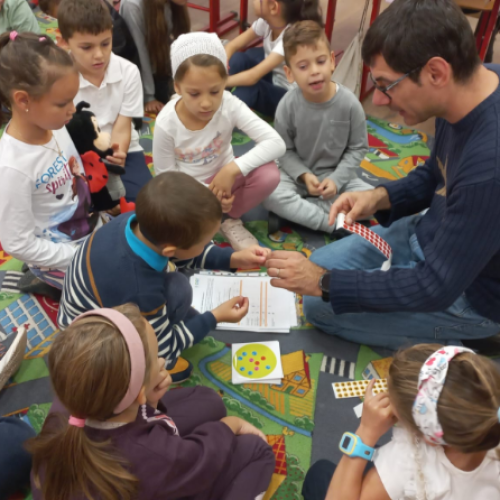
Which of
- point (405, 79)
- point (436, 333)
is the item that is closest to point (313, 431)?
point (436, 333)

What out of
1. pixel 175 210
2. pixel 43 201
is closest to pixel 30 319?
pixel 43 201

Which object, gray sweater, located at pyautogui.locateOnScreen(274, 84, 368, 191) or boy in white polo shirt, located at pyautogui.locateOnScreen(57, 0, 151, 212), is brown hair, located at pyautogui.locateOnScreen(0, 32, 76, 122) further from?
gray sweater, located at pyautogui.locateOnScreen(274, 84, 368, 191)

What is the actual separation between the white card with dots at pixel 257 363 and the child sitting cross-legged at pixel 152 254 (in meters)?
0.29

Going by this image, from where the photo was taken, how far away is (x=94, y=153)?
2107mm

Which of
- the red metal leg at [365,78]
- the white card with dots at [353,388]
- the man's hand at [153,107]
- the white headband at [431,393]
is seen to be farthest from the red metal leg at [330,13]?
the white headband at [431,393]

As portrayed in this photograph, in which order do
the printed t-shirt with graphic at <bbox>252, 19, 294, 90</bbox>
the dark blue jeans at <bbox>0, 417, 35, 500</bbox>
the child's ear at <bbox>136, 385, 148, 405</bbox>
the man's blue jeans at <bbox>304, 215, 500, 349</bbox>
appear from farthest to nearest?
the printed t-shirt with graphic at <bbox>252, 19, 294, 90</bbox> → the man's blue jeans at <bbox>304, 215, 500, 349</bbox> → the dark blue jeans at <bbox>0, 417, 35, 500</bbox> → the child's ear at <bbox>136, 385, 148, 405</bbox>

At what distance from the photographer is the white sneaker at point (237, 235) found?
2.30 m

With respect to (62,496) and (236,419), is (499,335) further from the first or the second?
(62,496)

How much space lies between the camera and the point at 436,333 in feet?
5.95

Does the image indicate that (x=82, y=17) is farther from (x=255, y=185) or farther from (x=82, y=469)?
(x=82, y=469)

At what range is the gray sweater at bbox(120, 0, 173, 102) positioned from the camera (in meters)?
3.01

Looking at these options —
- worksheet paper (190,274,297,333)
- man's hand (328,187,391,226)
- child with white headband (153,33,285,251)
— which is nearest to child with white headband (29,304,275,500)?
worksheet paper (190,274,297,333)

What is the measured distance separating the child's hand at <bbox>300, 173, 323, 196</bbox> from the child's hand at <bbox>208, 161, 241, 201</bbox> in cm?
41

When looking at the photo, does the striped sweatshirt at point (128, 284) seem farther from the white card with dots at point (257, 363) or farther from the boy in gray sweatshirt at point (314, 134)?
the boy in gray sweatshirt at point (314, 134)
